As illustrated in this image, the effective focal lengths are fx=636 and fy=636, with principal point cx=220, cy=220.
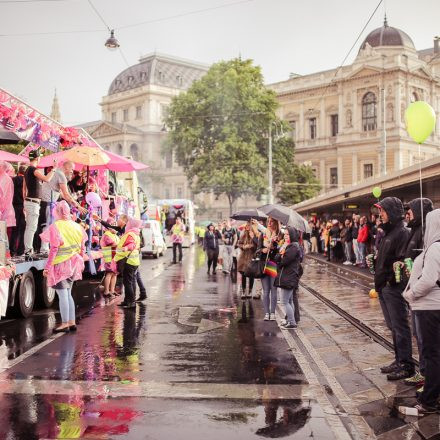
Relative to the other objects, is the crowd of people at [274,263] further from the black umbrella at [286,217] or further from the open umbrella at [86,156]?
the open umbrella at [86,156]

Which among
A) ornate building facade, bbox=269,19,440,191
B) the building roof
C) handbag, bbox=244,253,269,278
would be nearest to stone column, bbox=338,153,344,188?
ornate building facade, bbox=269,19,440,191

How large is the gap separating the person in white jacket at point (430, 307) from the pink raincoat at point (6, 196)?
6.85 m

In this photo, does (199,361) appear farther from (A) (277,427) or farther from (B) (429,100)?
(B) (429,100)

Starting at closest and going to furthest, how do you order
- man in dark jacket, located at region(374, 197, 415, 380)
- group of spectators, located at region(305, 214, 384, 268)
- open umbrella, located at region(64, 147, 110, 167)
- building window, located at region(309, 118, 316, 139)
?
man in dark jacket, located at region(374, 197, 415, 380) → open umbrella, located at region(64, 147, 110, 167) → group of spectators, located at region(305, 214, 384, 268) → building window, located at region(309, 118, 316, 139)

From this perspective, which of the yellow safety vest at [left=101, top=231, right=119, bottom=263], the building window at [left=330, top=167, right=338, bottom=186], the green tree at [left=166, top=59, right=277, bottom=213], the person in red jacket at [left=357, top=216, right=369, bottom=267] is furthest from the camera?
the building window at [left=330, top=167, right=338, bottom=186]

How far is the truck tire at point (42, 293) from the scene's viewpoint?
1125 cm

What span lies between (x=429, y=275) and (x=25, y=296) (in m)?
7.21

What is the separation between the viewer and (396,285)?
22.0ft

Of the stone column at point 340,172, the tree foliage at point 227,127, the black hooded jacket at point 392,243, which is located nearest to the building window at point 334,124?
the stone column at point 340,172

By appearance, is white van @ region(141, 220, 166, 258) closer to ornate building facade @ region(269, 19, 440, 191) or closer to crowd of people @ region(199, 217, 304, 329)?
crowd of people @ region(199, 217, 304, 329)

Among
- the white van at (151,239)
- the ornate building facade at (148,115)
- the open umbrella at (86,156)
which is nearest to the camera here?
the open umbrella at (86,156)

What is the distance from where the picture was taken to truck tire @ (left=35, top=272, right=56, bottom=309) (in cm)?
1125

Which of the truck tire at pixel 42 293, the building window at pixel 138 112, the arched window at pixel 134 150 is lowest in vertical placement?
the truck tire at pixel 42 293

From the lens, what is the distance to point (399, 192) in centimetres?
2338
